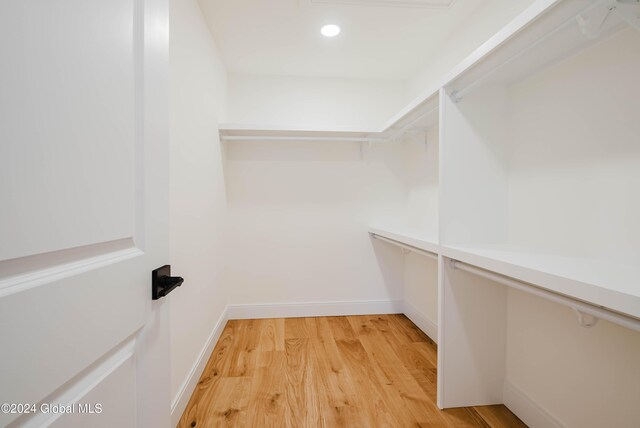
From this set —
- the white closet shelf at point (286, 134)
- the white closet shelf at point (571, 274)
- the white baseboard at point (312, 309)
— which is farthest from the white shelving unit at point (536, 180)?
the white baseboard at point (312, 309)

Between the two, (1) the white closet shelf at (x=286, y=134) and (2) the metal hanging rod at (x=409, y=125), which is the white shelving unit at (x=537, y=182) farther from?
(1) the white closet shelf at (x=286, y=134)

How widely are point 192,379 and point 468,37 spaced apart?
9.04 feet

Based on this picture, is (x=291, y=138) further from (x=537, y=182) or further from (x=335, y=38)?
(x=537, y=182)

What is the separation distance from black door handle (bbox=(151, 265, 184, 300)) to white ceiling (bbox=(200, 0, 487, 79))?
1.79m

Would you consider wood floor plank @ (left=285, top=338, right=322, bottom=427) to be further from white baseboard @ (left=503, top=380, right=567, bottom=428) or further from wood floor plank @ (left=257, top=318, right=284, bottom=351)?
white baseboard @ (left=503, top=380, right=567, bottom=428)

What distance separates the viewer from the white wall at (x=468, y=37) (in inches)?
59.4

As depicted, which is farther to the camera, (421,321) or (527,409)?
(421,321)

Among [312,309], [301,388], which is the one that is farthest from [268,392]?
[312,309]

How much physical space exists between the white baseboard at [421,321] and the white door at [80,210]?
2028 millimetres

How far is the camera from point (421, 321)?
2.35 m

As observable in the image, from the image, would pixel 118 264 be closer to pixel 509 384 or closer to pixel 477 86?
pixel 477 86

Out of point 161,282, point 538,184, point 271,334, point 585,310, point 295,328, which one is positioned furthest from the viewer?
point 295,328

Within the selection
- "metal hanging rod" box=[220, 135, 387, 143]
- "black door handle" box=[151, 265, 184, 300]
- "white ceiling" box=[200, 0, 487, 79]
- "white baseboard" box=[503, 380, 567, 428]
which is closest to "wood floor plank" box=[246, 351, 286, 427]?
"black door handle" box=[151, 265, 184, 300]
